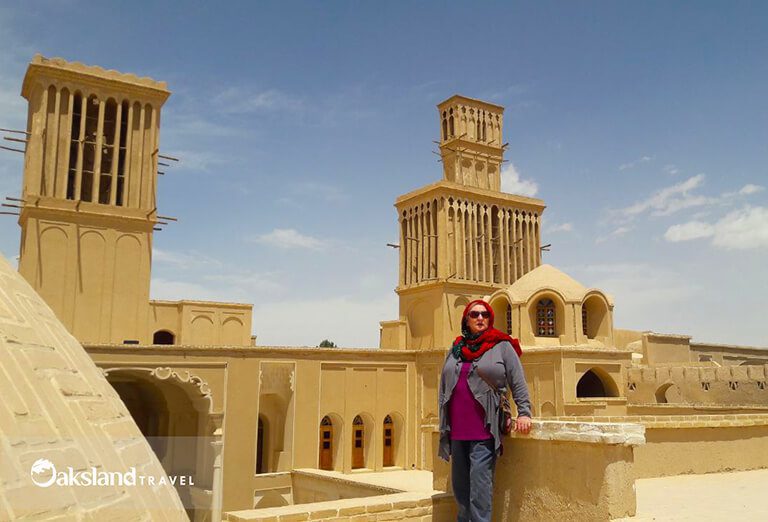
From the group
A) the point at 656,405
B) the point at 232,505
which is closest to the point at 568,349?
the point at 656,405

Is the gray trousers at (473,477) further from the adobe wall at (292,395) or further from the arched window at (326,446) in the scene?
the arched window at (326,446)

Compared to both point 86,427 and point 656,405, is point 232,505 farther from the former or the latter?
point 86,427

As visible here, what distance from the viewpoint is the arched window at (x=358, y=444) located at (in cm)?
→ 2641

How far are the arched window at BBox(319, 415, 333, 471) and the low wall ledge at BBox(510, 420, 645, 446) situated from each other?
795 inches

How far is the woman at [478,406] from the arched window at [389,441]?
71.0ft

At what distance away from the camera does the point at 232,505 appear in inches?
882

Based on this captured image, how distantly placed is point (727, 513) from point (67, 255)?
869 inches

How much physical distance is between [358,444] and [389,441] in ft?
4.76

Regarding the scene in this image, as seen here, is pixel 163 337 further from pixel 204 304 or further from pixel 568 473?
pixel 568 473

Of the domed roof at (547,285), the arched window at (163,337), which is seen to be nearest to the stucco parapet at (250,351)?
the domed roof at (547,285)

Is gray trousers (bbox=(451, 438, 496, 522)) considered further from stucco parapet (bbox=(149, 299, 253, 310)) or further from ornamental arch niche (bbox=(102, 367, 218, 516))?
stucco parapet (bbox=(149, 299, 253, 310))

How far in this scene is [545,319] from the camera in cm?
2552

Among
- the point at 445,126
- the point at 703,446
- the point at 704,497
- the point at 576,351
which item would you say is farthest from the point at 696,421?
the point at 445,126
